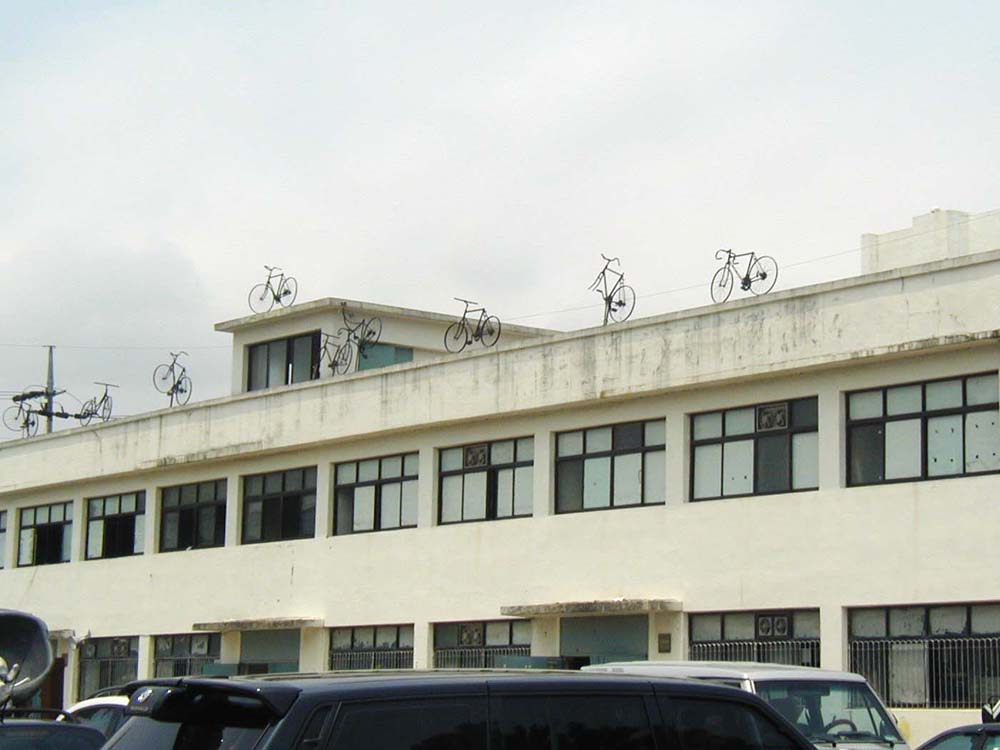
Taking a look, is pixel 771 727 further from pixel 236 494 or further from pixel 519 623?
pixel 236 494

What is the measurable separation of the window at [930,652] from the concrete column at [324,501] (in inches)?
487

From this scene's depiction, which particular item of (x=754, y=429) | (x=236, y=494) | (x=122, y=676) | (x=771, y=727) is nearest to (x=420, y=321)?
(x=236, y=494)

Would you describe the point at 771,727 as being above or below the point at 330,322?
below

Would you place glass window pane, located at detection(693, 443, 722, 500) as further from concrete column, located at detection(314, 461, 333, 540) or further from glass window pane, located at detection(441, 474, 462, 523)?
concrete column, located at detection(314, 461, 333, 540)

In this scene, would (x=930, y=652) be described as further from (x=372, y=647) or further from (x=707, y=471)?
(x=372, y=647)

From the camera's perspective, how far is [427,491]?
32.2 meters

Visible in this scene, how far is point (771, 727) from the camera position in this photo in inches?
330

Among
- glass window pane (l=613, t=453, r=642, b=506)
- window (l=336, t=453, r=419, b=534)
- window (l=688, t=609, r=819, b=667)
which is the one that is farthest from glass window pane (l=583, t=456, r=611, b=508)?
window (l=336, t=453, r=419, b=534)

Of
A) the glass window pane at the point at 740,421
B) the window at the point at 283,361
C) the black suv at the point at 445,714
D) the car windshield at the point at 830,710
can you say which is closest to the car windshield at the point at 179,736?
the black suv at the point at 445,714

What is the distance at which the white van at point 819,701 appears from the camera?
15.2 metres

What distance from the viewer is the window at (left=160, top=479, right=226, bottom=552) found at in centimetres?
3762

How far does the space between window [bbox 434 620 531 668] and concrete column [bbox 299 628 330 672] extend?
2985mm

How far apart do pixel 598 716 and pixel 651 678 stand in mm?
425

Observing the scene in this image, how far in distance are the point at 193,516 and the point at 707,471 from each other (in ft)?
48.4
